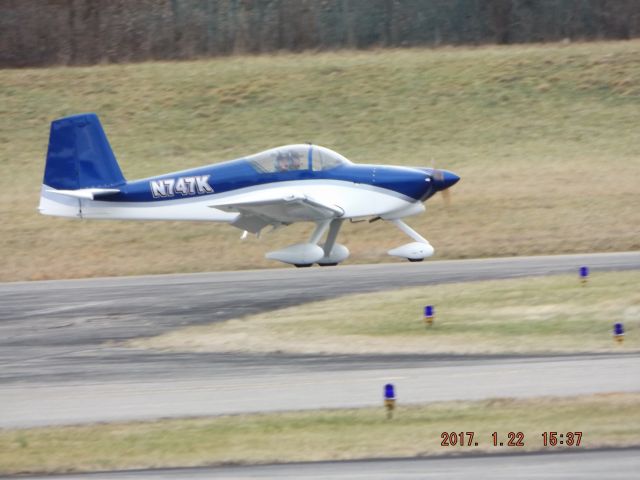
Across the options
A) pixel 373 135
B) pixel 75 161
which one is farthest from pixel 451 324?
pixel 373 135

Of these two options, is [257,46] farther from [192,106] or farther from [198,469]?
[198,469]

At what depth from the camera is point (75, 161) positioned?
23.4 meters

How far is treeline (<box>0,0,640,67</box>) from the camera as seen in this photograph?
44.3 meters

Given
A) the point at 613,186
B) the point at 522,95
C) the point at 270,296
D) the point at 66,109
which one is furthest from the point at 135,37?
the point at 270,296

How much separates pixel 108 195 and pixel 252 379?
1106 cm

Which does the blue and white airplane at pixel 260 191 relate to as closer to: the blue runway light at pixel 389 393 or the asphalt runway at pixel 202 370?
the asphalt runway at pixel 202 370

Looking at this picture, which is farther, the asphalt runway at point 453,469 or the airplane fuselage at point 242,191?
the airplane fuselage at point 242,191

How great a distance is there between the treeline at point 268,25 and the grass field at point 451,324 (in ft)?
90.9

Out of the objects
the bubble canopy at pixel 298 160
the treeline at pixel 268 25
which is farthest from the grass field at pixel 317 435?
the treeline at pixel 268 25

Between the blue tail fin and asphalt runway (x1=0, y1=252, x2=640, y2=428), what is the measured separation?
4181mm

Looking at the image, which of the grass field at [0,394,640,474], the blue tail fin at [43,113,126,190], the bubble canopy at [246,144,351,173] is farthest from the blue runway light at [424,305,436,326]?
the blue tail fin at [43,113,126,190]

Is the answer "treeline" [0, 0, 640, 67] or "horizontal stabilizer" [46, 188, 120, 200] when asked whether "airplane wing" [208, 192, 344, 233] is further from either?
"treeline" [0, 0, 640, 67]

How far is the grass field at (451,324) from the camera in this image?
14531 mm

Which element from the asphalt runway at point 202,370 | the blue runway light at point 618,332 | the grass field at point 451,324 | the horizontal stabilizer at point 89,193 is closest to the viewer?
the asphalt runway at point 202,370
